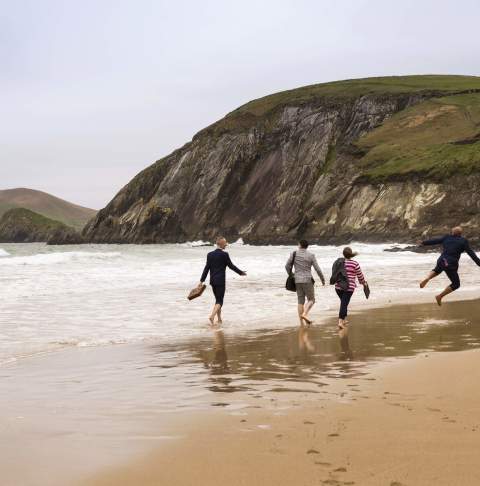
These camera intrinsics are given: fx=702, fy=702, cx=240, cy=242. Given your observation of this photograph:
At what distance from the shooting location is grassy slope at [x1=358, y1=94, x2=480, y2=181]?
7919cm

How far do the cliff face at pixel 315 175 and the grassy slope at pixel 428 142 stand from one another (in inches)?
9.4

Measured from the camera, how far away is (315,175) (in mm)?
97250

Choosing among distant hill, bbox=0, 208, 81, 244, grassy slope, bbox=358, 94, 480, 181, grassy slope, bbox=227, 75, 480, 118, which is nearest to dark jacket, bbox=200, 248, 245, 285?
grassy slope, bbox=358, 94, 480, 181

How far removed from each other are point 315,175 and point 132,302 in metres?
79.3

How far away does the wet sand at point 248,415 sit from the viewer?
5.04 meters

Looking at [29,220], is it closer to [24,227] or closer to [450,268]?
[24,227]

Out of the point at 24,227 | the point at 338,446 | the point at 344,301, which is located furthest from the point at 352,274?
the point at 24,227

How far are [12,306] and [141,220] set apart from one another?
91.3 meters

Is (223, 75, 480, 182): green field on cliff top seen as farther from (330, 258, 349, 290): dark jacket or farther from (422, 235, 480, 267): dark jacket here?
(330, 258, 349, 290): dark jacket

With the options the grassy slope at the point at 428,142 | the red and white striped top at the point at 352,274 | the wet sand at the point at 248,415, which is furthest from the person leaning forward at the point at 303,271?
the grassy slope at the point at 428,142

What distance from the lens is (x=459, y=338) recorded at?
464 inches

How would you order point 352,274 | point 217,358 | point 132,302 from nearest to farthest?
point 217,358 → point 352,274 → point 132,302

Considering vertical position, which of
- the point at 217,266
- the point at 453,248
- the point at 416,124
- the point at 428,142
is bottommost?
the point at 217,266

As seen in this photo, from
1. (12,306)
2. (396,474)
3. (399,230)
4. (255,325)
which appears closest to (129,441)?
(396,474)
